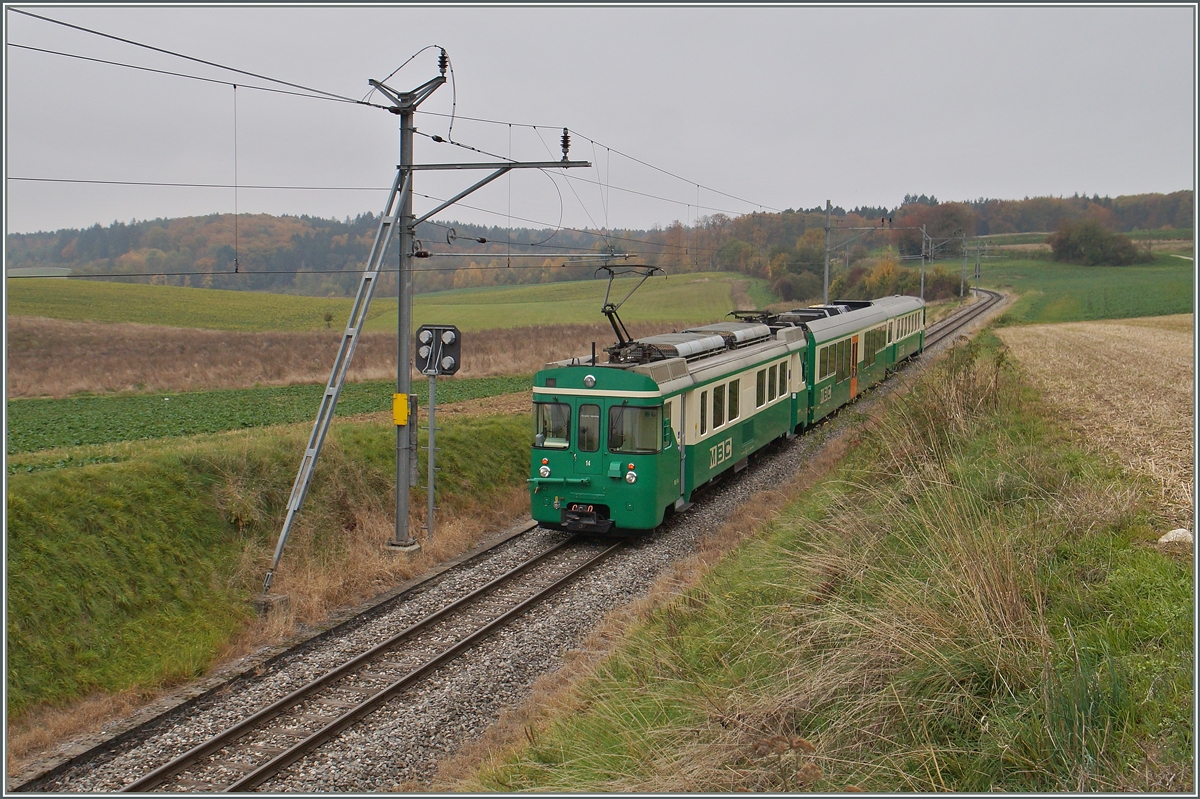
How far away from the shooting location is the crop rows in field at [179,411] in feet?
53.3

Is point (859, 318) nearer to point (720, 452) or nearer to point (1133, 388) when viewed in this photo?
point (1133, 388)

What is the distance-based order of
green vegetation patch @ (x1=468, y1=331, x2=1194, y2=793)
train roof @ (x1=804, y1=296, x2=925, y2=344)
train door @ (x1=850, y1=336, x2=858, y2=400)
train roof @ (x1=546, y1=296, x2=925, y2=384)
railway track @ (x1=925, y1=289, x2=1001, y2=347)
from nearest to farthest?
green vegetation patch @ (x1=468, y1=331, x2=1194, y2=793)
train roof @ (x1=546, y1=296, x2=925, y2=384)
train roof @ (x1=804, y1=296, x2=925, y2=344)
train door @ (x1=850, y1=336, x2=858, y2=400)
railway track @ (x1=925, y1=289, x2=1001, y2=347)

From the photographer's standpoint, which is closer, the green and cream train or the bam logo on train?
the green and cream train

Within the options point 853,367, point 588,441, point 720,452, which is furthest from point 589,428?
point 853,367

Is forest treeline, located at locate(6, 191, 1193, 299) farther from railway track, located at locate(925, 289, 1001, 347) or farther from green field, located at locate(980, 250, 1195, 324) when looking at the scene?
railway track, located at locate(925, 289, 1001, 347)

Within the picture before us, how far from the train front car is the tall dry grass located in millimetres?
16014

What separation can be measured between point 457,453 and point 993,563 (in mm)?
12080

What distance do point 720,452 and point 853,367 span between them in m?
11.0

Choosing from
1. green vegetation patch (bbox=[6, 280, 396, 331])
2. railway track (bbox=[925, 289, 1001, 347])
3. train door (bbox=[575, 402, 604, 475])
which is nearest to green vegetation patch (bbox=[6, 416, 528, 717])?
train door (bbox=[575, 402, 604, 475])

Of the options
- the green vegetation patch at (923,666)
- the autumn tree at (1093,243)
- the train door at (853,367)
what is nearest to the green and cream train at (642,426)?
the green vegetation patch at (923,666)

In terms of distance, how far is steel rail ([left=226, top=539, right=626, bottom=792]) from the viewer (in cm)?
723

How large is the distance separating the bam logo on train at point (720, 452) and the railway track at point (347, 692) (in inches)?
136

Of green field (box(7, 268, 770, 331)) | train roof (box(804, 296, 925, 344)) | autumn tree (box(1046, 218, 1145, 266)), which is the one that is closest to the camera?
autumn tree (box(1046, 218, 1145, 266))

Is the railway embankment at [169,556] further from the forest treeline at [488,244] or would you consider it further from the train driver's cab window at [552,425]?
the forest treeline at [488,244]
